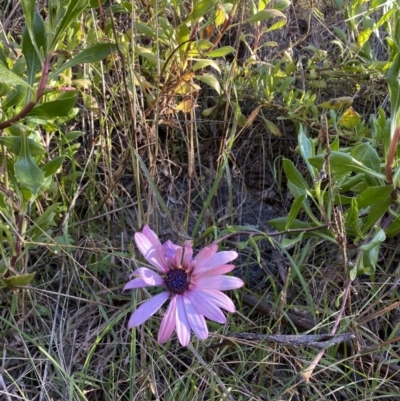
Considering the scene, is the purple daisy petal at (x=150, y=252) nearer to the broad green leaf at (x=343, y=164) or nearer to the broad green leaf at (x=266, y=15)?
the broad green leaf at (x=343, y=164)

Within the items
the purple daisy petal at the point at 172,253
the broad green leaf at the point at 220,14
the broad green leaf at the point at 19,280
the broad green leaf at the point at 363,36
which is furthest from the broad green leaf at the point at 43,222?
the broad green leaf at the point at 363,36

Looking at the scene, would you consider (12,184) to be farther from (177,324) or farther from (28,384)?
(177,324)

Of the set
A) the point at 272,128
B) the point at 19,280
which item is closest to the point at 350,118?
the point at 272,128

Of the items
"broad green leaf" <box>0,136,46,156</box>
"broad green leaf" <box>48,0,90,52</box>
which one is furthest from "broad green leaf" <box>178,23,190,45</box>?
"broad green leaf" <box>0,136,46,156</box>

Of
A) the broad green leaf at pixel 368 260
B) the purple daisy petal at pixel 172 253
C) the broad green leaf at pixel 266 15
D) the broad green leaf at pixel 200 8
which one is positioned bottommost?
the broad green leaf at pixel 368 260

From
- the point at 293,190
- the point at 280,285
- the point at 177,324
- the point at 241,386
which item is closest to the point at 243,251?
the point at 280,285

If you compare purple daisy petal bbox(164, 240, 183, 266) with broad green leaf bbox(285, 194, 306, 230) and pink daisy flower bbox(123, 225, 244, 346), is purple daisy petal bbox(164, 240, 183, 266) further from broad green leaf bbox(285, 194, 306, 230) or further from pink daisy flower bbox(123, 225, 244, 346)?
broad green leaf bbox(285, 194, 306, 230)
